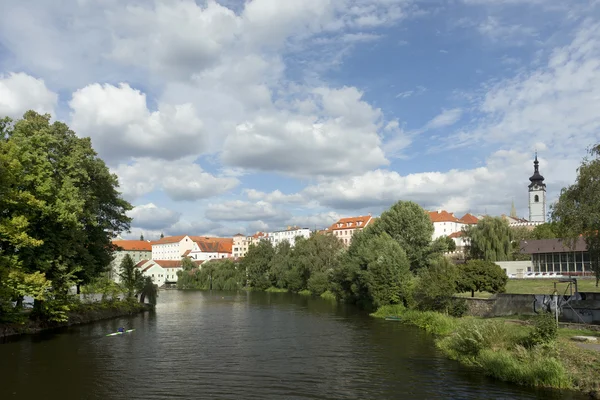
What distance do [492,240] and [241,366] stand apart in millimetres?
59730

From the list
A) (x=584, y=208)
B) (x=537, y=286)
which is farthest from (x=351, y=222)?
(x=584, y=208)

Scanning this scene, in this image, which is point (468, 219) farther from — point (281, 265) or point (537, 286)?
point (537, 286)

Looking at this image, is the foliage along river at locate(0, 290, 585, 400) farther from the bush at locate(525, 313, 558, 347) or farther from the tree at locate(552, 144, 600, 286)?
the tree at locate(552, 144, 600, 286)

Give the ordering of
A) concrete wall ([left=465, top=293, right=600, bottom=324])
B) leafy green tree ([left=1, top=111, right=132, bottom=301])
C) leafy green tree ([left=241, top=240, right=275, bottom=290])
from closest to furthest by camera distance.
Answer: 1. concrete wall ([left=465, top=293, right=600, bottom=324])
2. leafy green tree ([left=1, top=111, right=132, bottom=301])
3. leafy green tree ([left=241, top=240, right=275, bottom=290])

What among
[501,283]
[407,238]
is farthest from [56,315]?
[407,238]

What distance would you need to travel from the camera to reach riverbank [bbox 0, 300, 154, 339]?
34.6 m

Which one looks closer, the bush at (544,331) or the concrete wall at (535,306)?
the bush at (544,331)

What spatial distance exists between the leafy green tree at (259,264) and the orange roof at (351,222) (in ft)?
174

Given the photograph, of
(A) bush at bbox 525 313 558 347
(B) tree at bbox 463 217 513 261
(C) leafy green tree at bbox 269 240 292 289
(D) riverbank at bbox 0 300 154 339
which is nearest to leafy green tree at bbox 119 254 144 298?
(D) riverbank at bbox 0 300 154 339

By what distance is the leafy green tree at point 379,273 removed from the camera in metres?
50.6

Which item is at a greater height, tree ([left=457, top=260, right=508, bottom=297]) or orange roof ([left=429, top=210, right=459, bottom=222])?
orange roof ([left=429, top=210, right=459, bottom=222])

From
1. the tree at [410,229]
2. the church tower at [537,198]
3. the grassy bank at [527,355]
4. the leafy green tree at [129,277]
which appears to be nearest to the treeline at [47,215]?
the leafy green tree at [129,277]

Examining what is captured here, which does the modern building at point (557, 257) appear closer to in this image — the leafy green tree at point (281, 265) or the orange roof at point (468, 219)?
the leafy green tree at point (281, 265)

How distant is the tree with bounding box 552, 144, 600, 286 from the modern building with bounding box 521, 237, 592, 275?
38.9m
